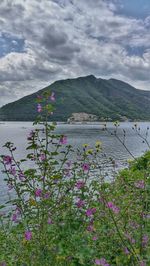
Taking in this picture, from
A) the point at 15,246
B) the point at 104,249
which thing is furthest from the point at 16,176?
the point at 104,249

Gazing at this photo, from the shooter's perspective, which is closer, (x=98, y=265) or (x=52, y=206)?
(x=98, y=265)

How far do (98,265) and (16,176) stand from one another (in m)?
2.07

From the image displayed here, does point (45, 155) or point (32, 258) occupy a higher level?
point (45, 155)

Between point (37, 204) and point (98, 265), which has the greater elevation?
point (37, 204)

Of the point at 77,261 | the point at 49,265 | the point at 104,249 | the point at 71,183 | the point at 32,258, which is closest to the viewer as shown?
the point at 77,261

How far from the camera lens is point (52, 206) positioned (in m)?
4.84

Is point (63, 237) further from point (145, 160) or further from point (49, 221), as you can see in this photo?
point (145, 160)

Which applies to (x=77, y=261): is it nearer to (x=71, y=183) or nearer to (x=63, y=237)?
(x=63, y=237)

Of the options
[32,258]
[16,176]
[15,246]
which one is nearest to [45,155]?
[16,176]

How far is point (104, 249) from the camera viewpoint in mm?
4812

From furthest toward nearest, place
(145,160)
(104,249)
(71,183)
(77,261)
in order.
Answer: (71,183) → (104,249) → (77,261) → (145,160)

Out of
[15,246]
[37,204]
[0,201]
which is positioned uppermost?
[37,204]

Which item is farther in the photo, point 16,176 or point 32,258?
point 16,176

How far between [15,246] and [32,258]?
111 cm
